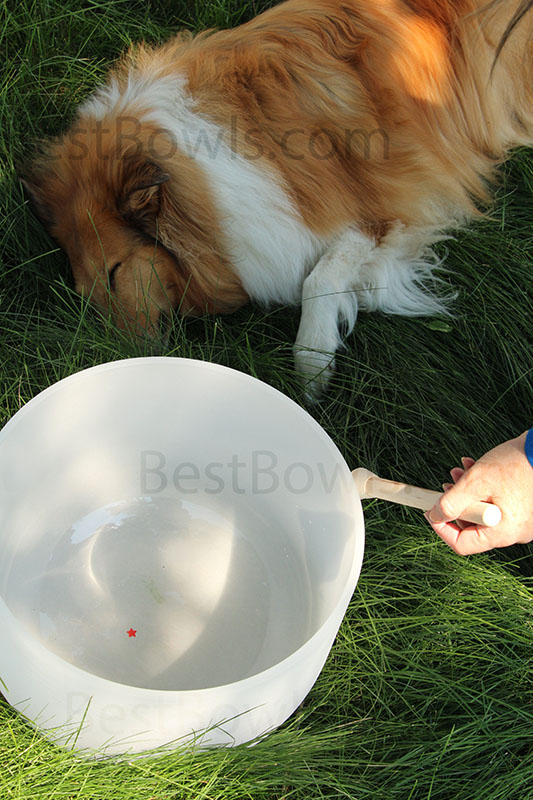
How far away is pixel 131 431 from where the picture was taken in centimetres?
189

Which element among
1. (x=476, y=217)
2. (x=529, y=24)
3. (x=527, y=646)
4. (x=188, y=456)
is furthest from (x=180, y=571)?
(x=529, y=24)

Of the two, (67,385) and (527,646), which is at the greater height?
(67,385)

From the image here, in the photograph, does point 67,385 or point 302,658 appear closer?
point 302,658

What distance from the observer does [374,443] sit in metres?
2.13

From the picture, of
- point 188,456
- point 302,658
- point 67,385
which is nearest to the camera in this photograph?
point 302,658

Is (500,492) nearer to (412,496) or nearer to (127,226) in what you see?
(412,496)

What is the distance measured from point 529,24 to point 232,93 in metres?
1.03

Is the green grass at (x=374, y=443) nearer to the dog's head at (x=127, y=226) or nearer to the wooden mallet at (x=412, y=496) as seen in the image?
the dog's head at (x=127, y=226)

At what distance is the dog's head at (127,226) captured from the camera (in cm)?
210

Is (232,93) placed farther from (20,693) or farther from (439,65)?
(20,693)

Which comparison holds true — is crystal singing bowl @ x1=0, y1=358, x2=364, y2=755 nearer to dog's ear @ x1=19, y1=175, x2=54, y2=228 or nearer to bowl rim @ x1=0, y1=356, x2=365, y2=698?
bowl rim @ x1=0, y1=356, x2=365, y2=698

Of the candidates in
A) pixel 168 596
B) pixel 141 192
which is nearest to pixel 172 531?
pixel 168 596

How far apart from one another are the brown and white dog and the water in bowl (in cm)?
54

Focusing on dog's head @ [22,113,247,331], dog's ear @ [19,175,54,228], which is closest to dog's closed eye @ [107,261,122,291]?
dog's head @ [22,113,247,331]
